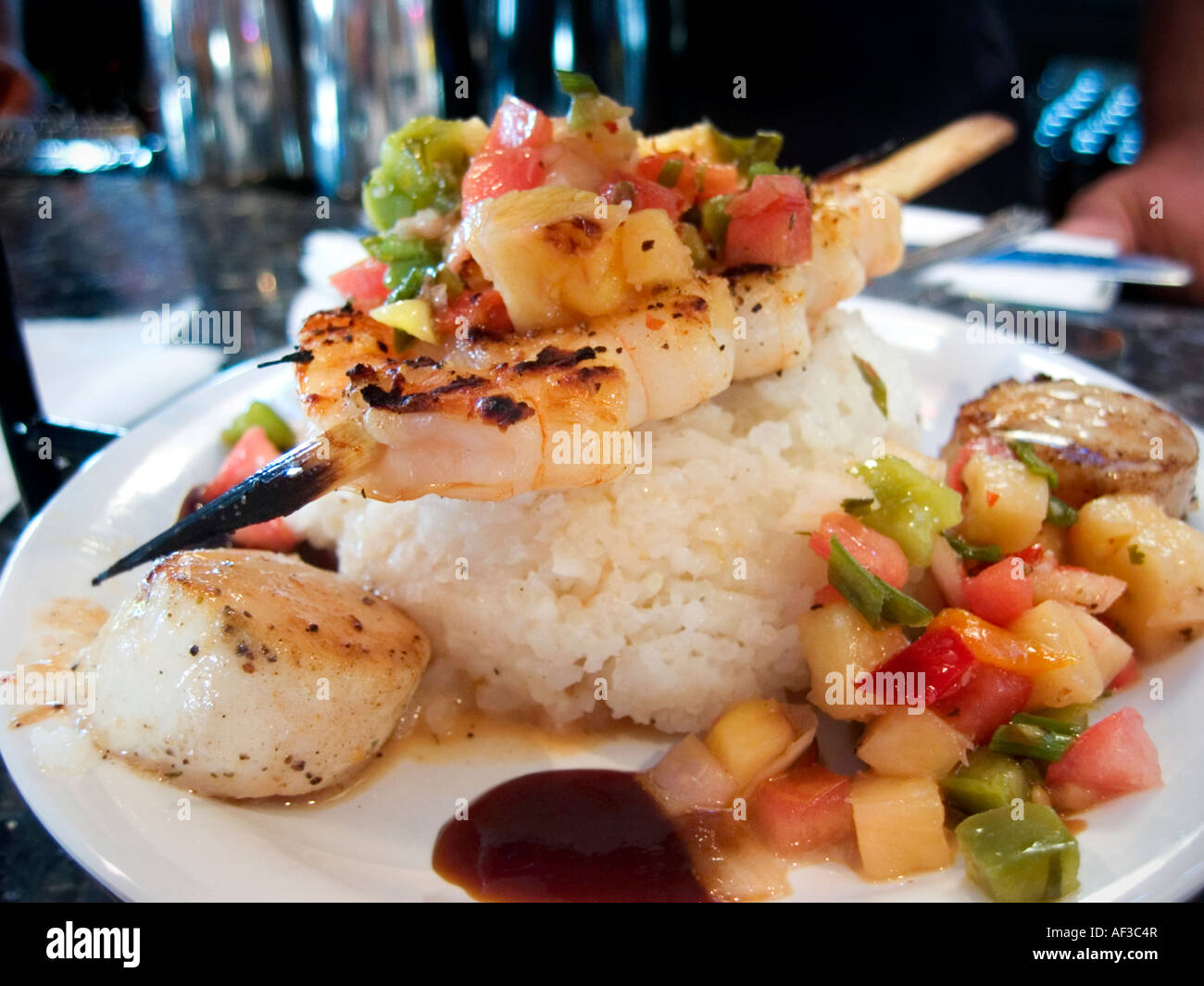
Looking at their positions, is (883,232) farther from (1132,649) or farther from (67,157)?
(67,157)

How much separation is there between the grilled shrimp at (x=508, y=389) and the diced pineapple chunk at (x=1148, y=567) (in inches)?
38.3

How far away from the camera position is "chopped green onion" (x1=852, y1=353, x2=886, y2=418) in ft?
9.12

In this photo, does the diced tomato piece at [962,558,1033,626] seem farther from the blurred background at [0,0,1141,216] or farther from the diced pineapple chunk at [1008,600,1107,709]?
the blurred background at [0,0,1141,216]

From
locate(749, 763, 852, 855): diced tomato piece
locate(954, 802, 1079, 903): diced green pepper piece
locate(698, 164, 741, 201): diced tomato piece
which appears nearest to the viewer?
locate(954, 802, 1079, 903): diced green pepper piece

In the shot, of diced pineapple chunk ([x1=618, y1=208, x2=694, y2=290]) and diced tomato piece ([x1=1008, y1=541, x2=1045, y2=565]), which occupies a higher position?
diced pineapple chunk ([x1=618, y1=208, x2=694, y2=290])

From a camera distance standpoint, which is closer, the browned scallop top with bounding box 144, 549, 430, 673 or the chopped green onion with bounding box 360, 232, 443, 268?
the browned scallop top with bounding box 144, 549, 430, 673

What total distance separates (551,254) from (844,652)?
1033mm

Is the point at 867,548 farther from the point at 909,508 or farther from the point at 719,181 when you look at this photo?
the point at 719,181

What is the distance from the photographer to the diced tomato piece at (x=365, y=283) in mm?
2451

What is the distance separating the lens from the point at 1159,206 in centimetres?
527

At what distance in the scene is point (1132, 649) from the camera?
85.6 inches

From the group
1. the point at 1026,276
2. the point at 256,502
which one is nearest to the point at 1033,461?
the point at 256,502

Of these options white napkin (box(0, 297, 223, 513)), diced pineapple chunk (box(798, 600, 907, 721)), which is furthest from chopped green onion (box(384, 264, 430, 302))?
white napkin (box(0, 297, 223, 513))

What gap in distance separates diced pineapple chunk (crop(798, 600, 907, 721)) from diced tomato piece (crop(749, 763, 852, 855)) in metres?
0.15
